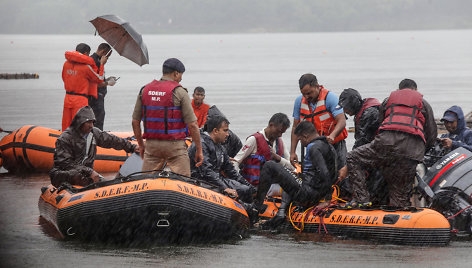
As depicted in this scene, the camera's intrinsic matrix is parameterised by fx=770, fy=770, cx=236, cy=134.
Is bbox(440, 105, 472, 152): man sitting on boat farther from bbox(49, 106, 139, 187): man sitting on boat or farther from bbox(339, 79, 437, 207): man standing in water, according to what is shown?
bbox(49, 106, 139, 187): man sitting on boat

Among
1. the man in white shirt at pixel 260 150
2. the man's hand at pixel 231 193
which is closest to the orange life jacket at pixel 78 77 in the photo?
the man in white shirt at pixel 260 150

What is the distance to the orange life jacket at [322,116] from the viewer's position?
8.63m

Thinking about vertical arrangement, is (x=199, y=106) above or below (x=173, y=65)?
below

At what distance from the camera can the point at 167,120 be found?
7473 mm

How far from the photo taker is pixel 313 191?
25.6 feet

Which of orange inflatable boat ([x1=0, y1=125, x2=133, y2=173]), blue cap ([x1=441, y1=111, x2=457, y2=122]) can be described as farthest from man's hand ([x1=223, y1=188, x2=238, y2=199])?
orange inflatable boat ([x1=0, y1=125, x2=133, y2=173])

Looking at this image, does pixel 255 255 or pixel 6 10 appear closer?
pixel 6 10

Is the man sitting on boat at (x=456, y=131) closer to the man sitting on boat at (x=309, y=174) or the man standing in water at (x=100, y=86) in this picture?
the man sitting on boat at (x=309, y=174)

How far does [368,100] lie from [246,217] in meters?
1.97

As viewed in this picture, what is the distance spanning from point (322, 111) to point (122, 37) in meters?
3.46

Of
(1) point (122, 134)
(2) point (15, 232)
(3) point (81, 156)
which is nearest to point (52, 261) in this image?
(2) point (15, 232)

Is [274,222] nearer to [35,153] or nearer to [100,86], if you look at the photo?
[100,86]

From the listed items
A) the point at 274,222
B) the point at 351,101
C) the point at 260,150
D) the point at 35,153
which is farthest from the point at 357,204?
the point at 35,153

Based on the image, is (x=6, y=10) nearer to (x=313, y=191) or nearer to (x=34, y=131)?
(x=313, y=191)
